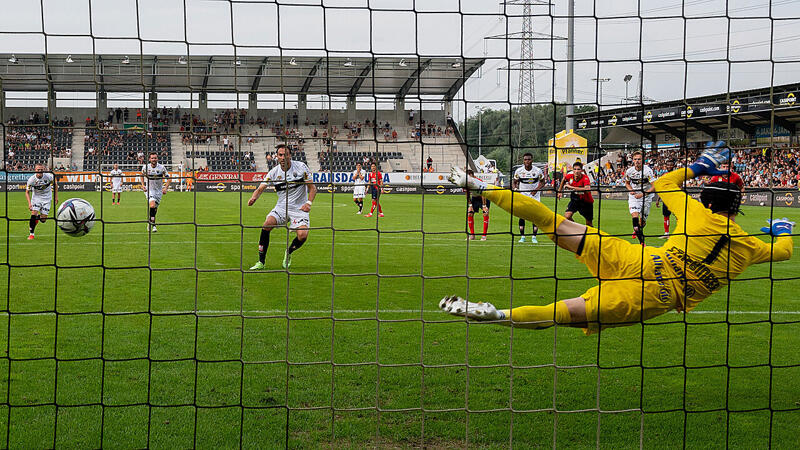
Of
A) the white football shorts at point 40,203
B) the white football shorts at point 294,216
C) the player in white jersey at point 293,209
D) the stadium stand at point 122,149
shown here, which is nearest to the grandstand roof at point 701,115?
the player in white jersey at point 293,209

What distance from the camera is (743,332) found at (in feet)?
23.6

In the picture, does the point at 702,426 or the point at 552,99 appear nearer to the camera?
the point at 702,426

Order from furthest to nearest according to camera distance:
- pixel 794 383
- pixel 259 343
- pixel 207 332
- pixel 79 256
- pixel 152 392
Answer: pixel 79 256 → pixel 207 332 → pixel 259 343 → pixel 794 383 → pixel 152 392

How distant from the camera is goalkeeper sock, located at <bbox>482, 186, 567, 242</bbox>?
16.1 ft

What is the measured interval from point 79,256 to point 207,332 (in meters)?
6.94

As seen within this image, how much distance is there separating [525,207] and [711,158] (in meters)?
1.43

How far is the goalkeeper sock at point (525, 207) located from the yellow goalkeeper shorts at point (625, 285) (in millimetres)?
278

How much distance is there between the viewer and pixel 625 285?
4.97 meters

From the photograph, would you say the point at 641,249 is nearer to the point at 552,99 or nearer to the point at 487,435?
the point at 552,99

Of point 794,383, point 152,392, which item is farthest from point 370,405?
point 794,383

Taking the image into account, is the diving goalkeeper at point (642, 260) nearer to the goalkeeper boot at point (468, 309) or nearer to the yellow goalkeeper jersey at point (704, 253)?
the yellow goalkeeper jersey at point (704, 253)

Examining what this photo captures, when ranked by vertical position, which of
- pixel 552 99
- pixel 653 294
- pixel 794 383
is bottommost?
pixel 794 383

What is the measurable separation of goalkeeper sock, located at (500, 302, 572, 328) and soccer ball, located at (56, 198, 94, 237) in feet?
13.3

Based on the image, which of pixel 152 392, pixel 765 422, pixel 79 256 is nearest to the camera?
pixel 765 422
